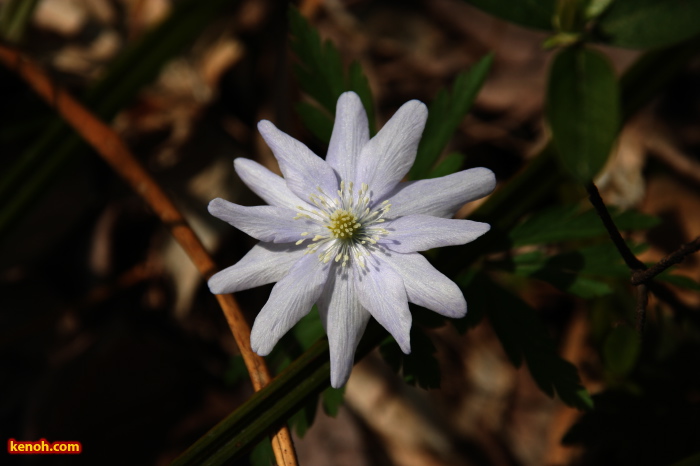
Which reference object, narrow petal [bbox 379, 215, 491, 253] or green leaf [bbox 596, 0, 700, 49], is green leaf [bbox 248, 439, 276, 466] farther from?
green leaf [bbox 596, 0, 700, 49]

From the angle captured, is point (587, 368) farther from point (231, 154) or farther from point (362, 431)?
point (231, 154)

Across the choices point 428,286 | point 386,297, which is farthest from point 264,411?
point 428,286

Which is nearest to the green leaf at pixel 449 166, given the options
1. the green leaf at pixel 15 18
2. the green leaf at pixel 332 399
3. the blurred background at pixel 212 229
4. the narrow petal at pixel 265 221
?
the narrow petal at pixel 265 221

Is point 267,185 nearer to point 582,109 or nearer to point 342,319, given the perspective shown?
point 342,319

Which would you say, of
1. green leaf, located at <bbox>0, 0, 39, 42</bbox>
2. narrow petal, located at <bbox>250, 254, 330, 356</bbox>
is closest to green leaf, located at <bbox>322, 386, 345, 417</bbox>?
narrow petal, located at <bbox>250, 254, 330, 356</bbox>

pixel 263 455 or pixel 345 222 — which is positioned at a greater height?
pixel 345 222

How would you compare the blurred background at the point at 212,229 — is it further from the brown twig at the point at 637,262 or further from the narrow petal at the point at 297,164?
the narrow petal at the point at 297,164

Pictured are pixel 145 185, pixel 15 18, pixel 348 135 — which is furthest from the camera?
pixel 15 18
